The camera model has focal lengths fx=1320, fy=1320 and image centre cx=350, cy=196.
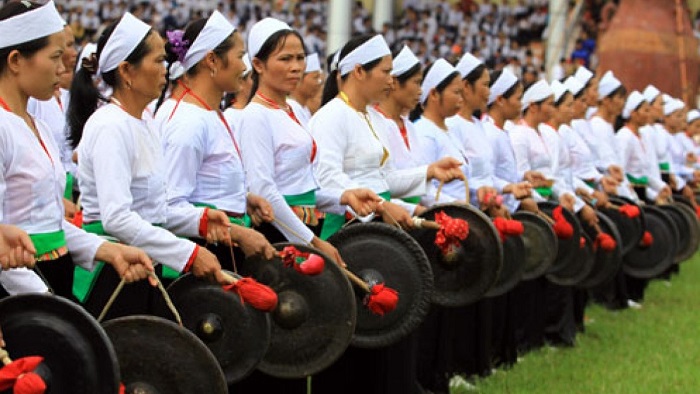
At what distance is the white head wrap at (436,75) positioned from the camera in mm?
7426

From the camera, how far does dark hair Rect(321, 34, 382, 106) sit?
6.27 m

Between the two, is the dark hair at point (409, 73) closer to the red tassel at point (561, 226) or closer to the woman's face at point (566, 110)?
the red tassel at point (561, 226)

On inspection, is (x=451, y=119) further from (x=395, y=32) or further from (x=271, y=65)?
(x=395, y=32)

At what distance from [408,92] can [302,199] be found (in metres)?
1.45

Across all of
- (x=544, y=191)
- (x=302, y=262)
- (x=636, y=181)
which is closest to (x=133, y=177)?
(x=302, y=262)

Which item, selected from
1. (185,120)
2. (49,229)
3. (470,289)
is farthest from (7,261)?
(470,289)

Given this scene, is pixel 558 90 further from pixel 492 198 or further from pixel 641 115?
pixel 492 198

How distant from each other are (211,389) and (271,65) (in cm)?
199

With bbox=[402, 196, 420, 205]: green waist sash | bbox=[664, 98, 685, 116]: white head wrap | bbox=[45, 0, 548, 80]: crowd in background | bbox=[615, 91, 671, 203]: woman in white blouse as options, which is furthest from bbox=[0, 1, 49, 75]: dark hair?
bbox=[45, 0, 548, 80]: crowd in background

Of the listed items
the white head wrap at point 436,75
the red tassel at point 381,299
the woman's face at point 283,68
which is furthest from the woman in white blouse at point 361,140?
the white head wrap at point 436,75

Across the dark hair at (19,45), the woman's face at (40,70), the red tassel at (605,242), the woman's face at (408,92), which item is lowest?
the red tassel at (605,242)

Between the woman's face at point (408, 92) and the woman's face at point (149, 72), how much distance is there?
2343 mm

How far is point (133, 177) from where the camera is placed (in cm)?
446

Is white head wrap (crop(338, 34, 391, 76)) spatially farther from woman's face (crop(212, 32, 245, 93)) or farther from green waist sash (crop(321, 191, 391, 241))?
woman's face (crop(212, 32, 245, 93))
